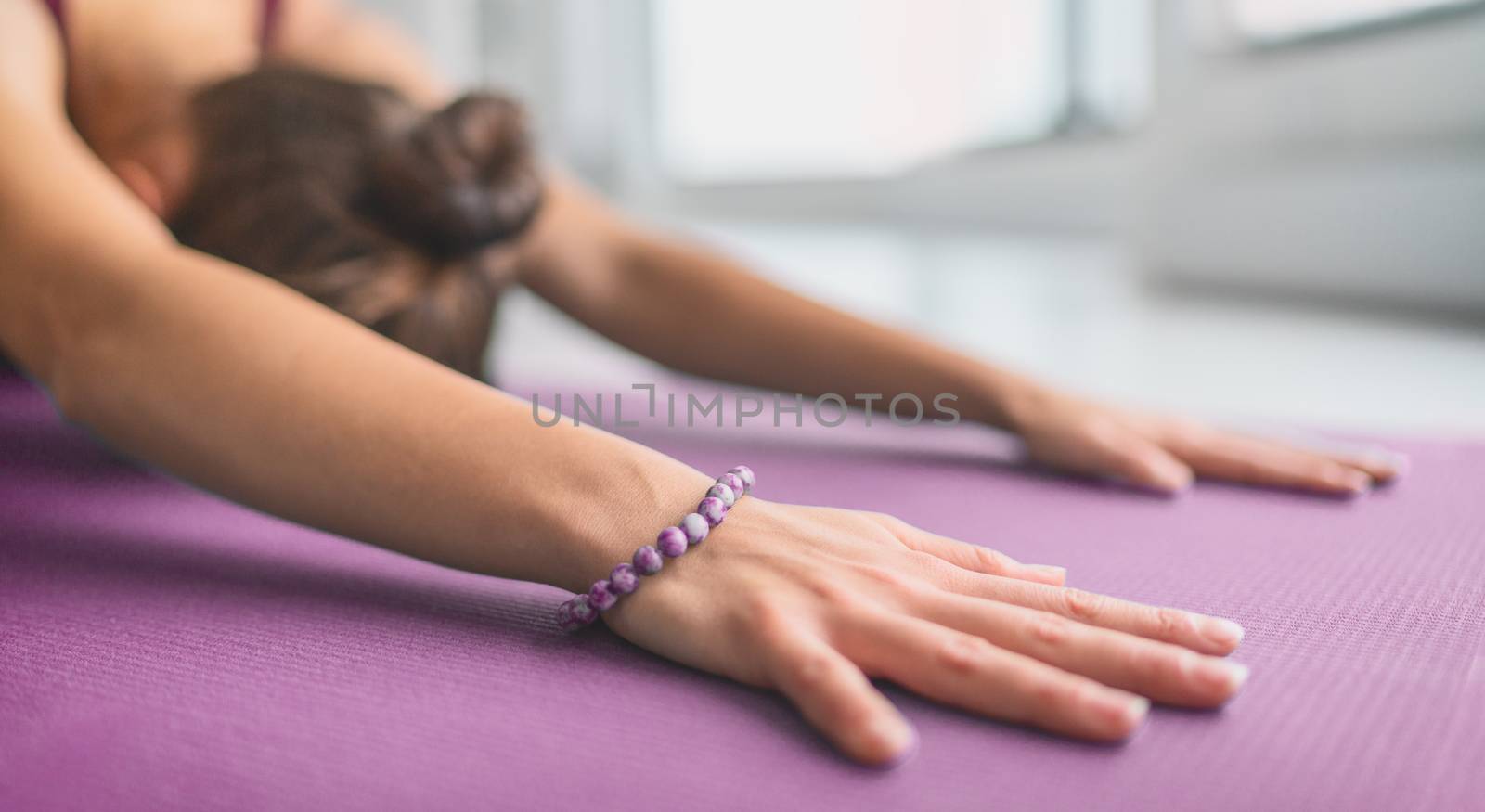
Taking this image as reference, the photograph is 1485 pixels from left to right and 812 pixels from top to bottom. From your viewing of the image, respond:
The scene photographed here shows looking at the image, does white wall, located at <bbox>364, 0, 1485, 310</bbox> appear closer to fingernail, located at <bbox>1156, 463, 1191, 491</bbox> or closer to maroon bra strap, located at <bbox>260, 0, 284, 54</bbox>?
fingernail, located at <bbox>1156, 463, 1191, 491</bbox>

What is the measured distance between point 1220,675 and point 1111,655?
0.04 metres

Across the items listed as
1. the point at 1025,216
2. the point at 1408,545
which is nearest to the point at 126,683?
the point at 1408,545

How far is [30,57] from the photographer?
845mm

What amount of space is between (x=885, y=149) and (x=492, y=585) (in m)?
6.90

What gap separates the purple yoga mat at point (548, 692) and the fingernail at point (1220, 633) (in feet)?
0.09

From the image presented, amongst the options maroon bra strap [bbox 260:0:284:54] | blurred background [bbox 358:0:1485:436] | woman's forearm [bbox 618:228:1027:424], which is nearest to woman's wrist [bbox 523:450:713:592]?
woman's forearm [bbox 618:228:1027:424]

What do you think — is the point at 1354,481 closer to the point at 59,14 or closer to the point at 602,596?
the point at 602,596

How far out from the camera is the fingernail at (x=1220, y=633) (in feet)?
1.67

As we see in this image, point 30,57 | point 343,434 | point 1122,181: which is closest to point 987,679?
point 343,434

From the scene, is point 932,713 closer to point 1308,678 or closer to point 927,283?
point 1308,678

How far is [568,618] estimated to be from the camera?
0.56 meters

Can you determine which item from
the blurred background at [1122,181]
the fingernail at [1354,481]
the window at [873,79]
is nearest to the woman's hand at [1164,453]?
the fingernail at [1354,481]

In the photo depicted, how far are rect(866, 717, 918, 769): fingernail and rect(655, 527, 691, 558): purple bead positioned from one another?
0.13 meters

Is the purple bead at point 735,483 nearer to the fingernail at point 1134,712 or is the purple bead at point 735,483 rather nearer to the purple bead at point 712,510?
the purple bead at point 712,510
